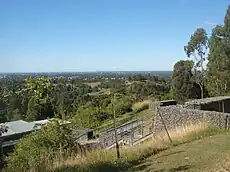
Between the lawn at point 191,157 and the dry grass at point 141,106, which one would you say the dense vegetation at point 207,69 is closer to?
the dry grass at point 141,106

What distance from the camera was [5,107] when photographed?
5.89 m

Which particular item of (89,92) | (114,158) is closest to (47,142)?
(114,158)

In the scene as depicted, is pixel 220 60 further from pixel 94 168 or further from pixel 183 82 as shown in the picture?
pixel 94 168

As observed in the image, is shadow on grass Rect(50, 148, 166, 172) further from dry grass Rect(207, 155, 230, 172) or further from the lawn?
dry grass Rect(207, 155, 230, 172)

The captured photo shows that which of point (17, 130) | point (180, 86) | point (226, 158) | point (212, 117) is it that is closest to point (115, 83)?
point (212, 117)

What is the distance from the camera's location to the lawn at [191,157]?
849cm

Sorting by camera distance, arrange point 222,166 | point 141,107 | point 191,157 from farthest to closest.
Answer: point 141,107 < point 191,157 < point 222,166

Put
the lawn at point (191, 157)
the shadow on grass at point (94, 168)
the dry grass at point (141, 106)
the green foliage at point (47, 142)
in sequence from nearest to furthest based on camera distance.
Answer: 1. the lawn at point (191, 157)
2. the shadow on grass at point (94, 168)
3. the green foliage at point (47, 142)
4. the dry grass at point (141, 106)

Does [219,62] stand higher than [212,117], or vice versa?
[219,62]

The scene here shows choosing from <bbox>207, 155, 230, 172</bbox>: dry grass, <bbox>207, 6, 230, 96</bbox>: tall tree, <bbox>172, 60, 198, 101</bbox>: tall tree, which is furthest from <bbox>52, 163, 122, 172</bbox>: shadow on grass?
<bbox>172, 60, 198, 101</bbox>: tall tree

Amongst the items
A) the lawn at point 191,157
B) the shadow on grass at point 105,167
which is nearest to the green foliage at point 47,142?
the shadow on grass at point 105,167

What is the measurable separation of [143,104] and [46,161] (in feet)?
73.8

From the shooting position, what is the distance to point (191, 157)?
31.1 feet

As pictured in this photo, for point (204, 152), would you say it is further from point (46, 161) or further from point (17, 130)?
point (17, 130)
